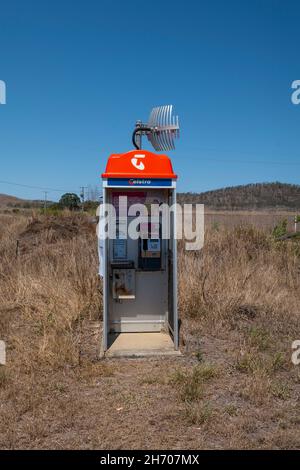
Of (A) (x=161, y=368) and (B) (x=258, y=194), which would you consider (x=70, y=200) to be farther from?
(B) (x=258, y=194)

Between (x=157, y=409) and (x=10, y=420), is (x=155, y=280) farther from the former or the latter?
(x=10, y=420)

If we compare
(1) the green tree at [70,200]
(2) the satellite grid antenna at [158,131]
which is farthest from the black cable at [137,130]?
(1) the green tree at [70,200]

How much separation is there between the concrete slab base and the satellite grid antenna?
247 centimetres

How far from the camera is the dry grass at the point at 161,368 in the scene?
3814mm

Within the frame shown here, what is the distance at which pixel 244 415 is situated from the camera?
13.5 feet

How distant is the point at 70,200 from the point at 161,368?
26.0 m

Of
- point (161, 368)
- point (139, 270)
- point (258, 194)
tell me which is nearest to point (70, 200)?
point (139, 270)

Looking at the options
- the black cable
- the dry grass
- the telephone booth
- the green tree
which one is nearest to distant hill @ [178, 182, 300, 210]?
the green tree

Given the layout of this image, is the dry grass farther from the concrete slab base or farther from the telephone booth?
the telephone booth

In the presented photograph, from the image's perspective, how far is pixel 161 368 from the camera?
17.1ft

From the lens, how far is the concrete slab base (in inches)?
222

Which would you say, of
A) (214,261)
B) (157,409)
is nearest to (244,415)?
(157,409)
